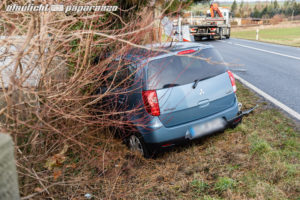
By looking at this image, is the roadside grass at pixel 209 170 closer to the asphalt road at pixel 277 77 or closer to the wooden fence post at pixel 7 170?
the asphalt road at pixel 277 77

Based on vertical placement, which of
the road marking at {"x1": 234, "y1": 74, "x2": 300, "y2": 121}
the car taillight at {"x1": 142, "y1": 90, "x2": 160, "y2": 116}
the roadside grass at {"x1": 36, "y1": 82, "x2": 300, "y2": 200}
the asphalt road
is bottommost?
the roadside grass at {"x1": 36, "y1": 82, "x2": 300, "y2": 200}

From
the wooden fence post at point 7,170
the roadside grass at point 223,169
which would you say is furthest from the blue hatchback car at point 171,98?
the wooden fence post at point 7,170

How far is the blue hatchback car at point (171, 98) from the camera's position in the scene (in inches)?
149

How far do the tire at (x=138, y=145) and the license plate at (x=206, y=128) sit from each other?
625mm

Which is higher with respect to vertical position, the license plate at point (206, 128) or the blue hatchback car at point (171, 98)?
the blue hatchback car at point (171, 98)

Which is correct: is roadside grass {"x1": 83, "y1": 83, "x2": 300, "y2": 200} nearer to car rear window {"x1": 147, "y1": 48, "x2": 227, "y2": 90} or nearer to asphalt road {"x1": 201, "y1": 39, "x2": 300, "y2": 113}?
car rear window {"x1": 147, "y1": 48, "x2": 227, "y2": 90}

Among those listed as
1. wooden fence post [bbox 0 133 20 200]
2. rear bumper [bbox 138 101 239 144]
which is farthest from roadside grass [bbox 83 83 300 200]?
wooden fence post [bbox 0 133 20 200]

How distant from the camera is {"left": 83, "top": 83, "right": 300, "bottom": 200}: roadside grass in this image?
10.1ft

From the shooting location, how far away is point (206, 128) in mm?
4031

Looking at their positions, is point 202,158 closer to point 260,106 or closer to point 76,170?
point 76,170

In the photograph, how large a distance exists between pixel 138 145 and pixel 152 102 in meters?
0.80

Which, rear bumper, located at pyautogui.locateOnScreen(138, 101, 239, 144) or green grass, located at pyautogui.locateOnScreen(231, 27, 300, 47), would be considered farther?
green grass, located at pyautogui.locateOnScreen(231, 27, 300, 47)

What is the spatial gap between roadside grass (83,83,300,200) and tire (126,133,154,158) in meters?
0.12

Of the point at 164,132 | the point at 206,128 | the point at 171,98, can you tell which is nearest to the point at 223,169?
the point at 206,128
